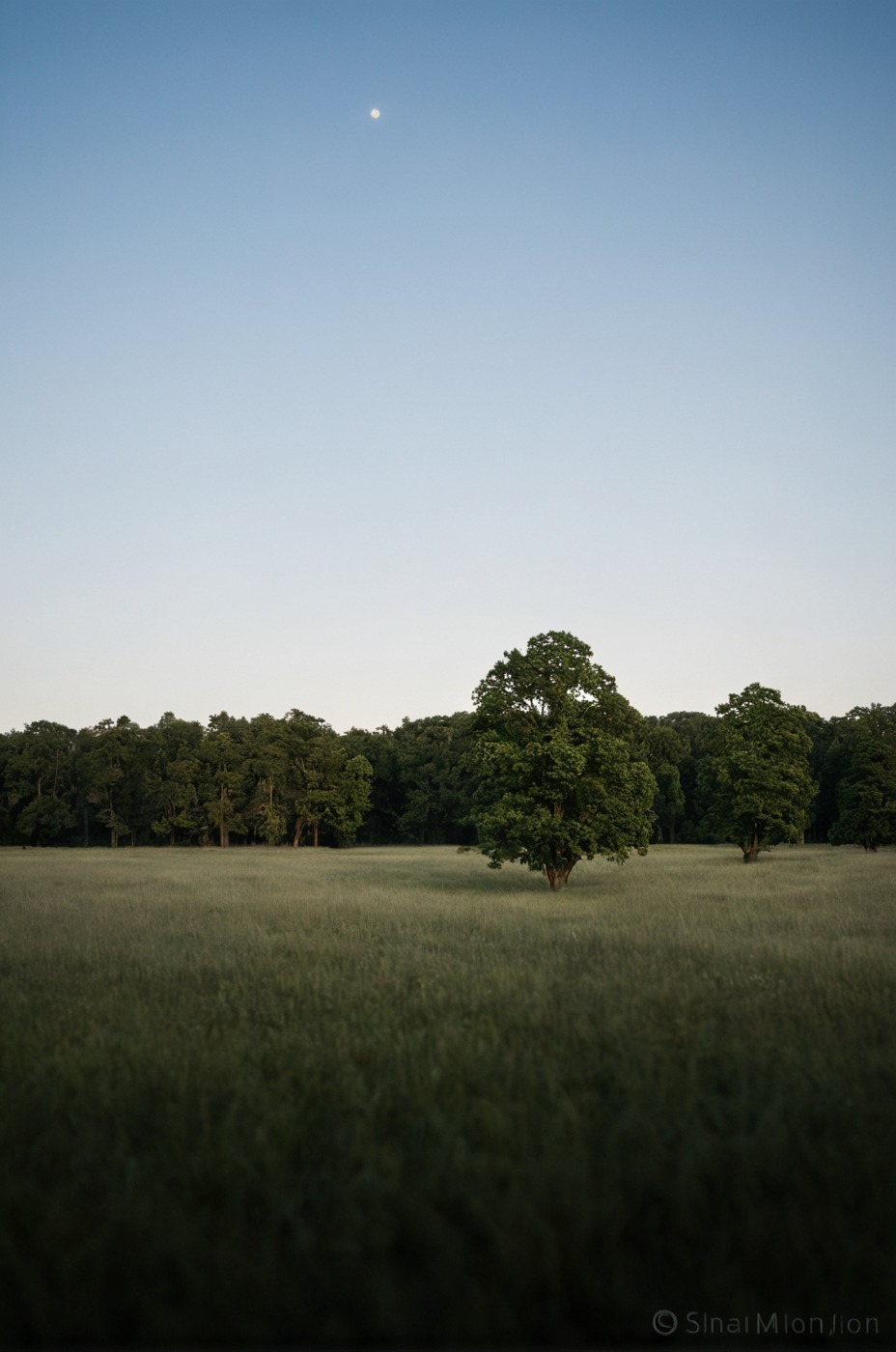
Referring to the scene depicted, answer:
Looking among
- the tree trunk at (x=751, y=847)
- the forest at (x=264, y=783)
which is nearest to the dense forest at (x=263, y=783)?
the forest at (x=264, y=783)

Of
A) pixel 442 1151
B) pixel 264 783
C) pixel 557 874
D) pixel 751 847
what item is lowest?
pixel 751 847

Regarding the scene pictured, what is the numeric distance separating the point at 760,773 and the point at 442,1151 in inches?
1702

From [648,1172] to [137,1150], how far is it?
3616 mm

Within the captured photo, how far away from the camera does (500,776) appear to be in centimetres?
2786

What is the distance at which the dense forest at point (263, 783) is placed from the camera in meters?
89.4

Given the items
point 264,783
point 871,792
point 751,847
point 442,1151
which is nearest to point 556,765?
point 442,1151

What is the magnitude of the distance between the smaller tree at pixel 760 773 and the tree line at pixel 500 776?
0.12 m

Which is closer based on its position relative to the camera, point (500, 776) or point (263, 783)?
point (500, 776)

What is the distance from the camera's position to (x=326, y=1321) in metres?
3.77

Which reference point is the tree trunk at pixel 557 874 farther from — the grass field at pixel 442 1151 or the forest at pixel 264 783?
the forest at pixel 264 783

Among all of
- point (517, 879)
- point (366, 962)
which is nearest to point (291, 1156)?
point (366, 962)

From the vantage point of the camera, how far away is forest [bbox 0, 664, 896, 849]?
89312 mm

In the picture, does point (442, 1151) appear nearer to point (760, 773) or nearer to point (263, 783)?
point (760, 773)

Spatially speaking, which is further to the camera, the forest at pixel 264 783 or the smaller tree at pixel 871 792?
the forest at pixel 264 783
